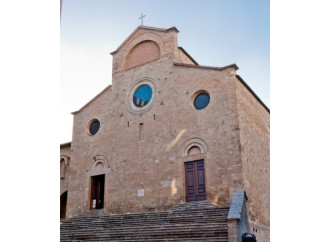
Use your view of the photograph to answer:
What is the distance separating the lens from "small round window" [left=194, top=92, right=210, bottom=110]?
1345cm

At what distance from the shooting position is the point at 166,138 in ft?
45.9

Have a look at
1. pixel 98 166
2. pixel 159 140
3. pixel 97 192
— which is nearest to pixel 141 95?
pixel 159 140

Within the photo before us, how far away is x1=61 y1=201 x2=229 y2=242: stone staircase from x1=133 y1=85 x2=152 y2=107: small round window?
16.2 feet

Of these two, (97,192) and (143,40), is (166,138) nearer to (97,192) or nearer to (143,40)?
(97,192)

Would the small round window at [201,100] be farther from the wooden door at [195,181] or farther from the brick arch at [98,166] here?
the brick arch at [98,166]

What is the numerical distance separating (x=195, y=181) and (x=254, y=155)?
8.16 ft

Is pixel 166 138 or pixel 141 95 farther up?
pixel 141 95

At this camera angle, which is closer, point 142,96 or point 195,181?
point 195,181

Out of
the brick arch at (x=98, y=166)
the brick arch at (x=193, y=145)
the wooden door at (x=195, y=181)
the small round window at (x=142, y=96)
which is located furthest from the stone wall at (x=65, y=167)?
the wooden door at (x=195, y=181)

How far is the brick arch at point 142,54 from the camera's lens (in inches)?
620

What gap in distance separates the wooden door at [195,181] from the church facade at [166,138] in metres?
0.04

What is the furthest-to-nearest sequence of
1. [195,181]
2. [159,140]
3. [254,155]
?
[159,140] → [254,155] → [195,181]
